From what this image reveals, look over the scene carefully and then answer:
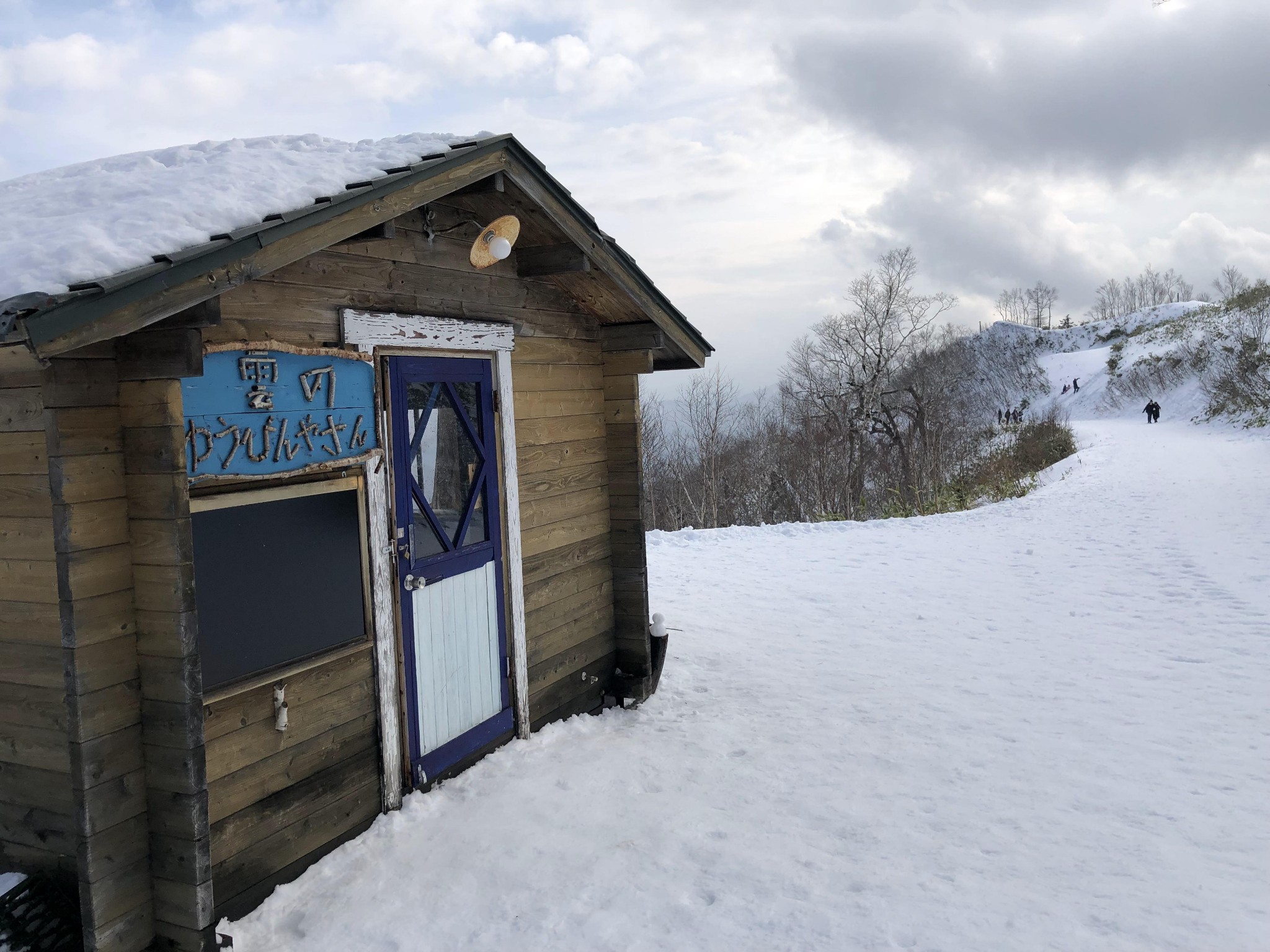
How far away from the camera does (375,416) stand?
4262 mm

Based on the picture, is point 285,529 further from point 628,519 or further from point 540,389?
point 628,519

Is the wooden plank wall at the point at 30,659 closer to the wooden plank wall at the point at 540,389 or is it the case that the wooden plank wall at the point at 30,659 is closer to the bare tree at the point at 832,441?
the wooden plank wall at the point at 540,389

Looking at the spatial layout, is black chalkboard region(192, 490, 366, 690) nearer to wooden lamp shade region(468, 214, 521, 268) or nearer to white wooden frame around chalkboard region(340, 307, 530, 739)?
white wooden frame around chalkboard region(340, 307, 530, 739)

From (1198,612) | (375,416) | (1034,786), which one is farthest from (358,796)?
(1198,612)

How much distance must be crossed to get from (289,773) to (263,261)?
2.24 meters

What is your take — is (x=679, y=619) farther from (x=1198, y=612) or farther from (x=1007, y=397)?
(x=1007, y=397)

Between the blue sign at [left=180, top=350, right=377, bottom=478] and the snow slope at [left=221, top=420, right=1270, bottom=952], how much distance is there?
191cm

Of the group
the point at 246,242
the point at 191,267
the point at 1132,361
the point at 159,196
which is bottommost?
the point at 191,267

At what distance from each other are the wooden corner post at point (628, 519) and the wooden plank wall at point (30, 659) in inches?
151

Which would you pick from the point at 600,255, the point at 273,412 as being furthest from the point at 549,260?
the point at 273,412

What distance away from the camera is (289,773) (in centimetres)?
379

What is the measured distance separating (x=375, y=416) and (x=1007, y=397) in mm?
53019

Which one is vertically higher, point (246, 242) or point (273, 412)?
point (246, 242)

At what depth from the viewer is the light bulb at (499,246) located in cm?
450
